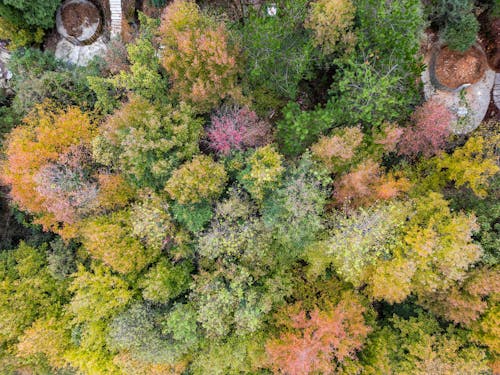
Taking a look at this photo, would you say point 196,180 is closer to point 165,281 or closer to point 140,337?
point 165,281

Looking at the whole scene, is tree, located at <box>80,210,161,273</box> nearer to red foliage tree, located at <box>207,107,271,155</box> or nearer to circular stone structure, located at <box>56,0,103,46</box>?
red foliage tree, located at <box>207,107,271,155</box>

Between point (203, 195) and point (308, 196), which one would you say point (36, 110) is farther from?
point (308, 196)

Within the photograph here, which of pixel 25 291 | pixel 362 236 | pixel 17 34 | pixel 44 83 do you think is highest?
pixel 17 34

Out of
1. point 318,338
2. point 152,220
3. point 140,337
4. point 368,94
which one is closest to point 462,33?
point 368,94

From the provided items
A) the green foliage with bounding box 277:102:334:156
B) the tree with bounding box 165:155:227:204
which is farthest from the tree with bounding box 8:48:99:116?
the green foliage with bounding box 277:102:334:156

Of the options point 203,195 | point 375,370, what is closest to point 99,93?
point 203,195
